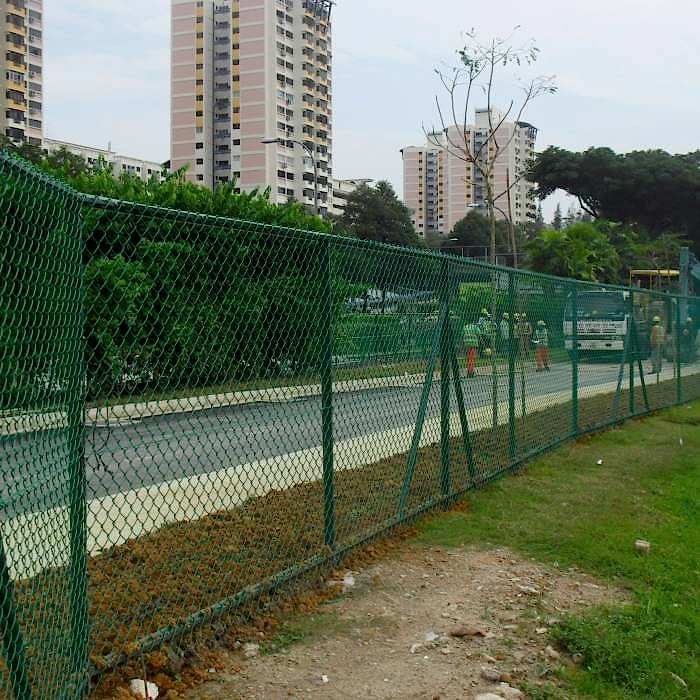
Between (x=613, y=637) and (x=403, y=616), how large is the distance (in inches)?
39.9

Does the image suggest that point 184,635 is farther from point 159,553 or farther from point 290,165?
point 290,165

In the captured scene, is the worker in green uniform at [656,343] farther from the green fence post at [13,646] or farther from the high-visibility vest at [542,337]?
the green fence post at [13,646]

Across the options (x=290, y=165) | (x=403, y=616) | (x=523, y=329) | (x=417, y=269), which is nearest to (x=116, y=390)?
(x=403, y=616)

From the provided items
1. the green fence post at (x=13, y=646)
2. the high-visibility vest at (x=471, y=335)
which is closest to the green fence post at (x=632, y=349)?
the high-visibility vest at (x=471, y=335)

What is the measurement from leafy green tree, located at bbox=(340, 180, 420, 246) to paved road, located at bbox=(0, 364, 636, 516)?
67.1 meters

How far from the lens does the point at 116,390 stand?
11.1 feet

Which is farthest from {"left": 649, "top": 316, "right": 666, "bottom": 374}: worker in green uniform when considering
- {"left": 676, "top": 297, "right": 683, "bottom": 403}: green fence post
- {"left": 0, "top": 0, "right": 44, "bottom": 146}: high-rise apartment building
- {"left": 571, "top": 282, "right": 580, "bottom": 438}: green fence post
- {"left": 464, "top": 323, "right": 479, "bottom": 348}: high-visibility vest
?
{"left": 0, "top": 0, "right": 44, "bottom": 146}: high-rise apartment building

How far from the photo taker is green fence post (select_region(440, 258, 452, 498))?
20.9ft

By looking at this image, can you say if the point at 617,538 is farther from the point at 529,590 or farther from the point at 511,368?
the point at 511,368

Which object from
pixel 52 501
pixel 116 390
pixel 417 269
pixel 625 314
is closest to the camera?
pixel 52 501

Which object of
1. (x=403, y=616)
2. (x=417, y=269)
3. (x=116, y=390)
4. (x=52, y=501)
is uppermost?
(x=417, y=269)

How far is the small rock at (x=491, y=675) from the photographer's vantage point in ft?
12.1

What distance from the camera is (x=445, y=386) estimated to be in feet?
21.2

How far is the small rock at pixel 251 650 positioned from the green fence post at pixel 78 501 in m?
0.82
